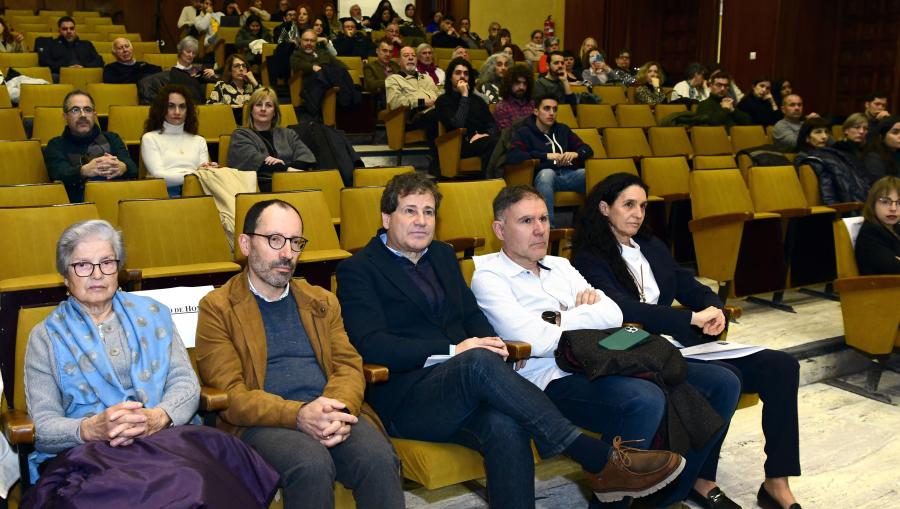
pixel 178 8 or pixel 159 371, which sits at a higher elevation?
pixel 178 8

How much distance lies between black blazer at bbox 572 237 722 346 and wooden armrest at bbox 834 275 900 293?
3.09ft

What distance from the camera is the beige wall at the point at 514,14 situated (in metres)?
10.6

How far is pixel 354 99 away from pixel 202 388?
4151mm

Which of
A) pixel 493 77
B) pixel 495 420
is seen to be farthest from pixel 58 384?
pixel 493 77

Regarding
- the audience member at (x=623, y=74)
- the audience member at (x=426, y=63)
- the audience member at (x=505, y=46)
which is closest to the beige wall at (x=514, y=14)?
the audience member at (x=505, y=46)

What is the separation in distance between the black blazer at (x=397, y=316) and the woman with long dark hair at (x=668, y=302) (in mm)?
463

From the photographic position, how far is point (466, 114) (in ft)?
16.8

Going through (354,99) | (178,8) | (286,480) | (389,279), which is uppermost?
(178,8)

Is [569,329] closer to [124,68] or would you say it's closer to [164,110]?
[164,110]

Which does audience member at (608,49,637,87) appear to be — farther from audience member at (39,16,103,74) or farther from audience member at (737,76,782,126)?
audience member at (39,16,103,74)

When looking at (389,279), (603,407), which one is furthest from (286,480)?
(603,407)

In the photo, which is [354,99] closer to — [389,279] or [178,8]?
[389,279]

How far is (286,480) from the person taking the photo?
5.55 ft

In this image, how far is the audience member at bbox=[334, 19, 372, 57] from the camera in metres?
7.35
